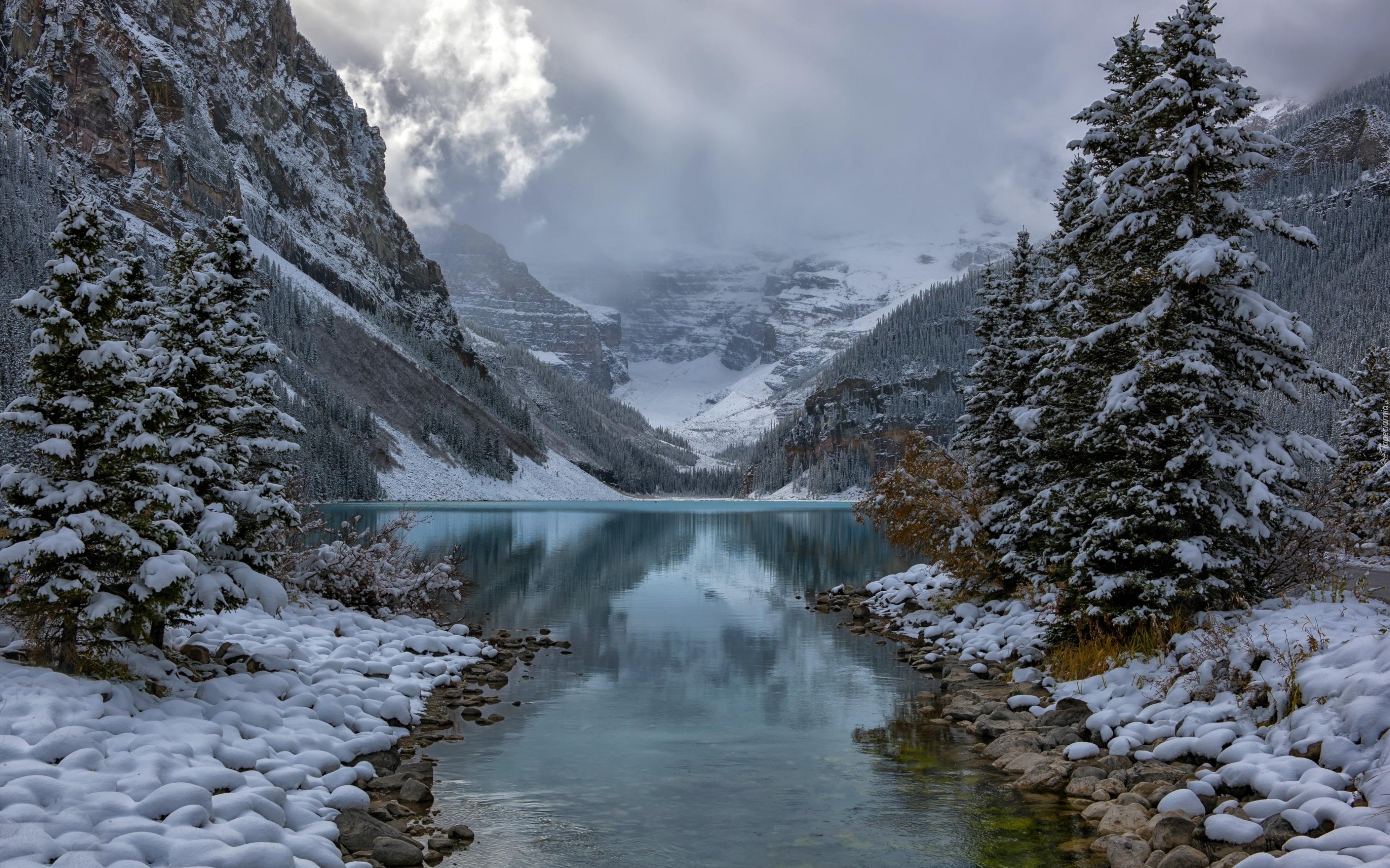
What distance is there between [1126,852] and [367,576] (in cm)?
2221

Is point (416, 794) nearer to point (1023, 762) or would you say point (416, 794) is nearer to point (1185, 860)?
point (1023, 762)

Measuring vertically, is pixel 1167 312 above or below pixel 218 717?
above

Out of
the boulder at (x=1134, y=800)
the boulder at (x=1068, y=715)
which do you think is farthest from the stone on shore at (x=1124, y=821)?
the boulder at (x=1068, y=715)

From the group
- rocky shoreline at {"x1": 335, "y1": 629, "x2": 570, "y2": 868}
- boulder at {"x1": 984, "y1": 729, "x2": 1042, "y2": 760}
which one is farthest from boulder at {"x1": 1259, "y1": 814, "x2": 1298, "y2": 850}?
rocky shoreline at {"x1": 335, "y1": 629, "x2": 570, "y2": 868}

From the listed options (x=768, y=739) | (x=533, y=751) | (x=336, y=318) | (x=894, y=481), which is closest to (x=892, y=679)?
(x=768, y=739)

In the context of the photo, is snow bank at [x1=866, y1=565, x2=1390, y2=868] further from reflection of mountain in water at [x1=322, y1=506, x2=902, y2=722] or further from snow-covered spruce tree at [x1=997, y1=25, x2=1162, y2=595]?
reflection of mountain in water at [x1=322, y1=506, x2=902, y2=722]

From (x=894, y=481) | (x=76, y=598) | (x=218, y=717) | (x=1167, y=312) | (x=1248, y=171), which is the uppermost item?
(x=1248, y=171)

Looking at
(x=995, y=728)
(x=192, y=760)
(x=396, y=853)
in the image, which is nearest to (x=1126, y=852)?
(x=995, y=728)

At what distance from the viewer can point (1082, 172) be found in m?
24.5

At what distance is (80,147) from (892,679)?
210989 millimetres

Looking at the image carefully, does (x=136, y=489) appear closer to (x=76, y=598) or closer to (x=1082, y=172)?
(x=76, y=598)

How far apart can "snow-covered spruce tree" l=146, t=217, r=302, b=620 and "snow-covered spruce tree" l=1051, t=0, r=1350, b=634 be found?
16586 millimetres

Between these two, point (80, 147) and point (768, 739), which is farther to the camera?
point (80, 147)

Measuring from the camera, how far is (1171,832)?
33.4 feet
